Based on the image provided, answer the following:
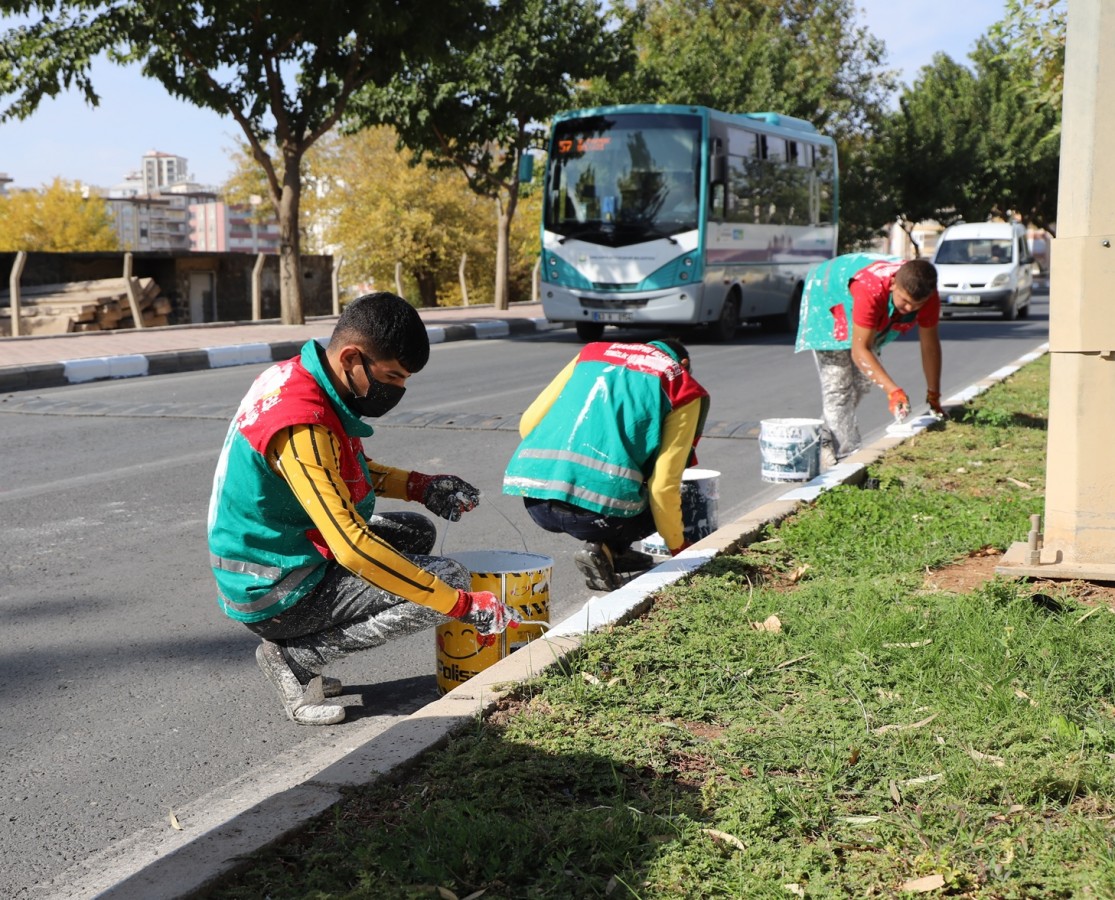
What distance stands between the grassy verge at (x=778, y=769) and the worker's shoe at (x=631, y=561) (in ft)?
2.75

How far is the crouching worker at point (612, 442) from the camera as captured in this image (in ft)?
16.2

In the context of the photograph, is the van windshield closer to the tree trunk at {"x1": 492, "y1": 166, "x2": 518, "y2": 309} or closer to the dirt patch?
the tree trunk at {"x1": 492, "y1": 166, "x2": 518, "y2": 309}

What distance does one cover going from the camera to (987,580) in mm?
4863

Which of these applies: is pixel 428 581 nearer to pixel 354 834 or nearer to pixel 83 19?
pixel 354 834

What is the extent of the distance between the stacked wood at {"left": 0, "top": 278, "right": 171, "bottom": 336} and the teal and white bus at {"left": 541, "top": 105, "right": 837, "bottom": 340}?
8.97m

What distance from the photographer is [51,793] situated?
3379 mm

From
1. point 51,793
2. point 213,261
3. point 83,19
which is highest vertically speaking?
point 83,19

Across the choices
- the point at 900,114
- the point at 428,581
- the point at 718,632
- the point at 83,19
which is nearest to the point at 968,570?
the point at 718,632

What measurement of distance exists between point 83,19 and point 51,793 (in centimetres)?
1718

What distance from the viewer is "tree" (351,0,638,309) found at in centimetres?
2473

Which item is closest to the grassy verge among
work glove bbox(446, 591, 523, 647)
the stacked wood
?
work glove bbox(446, 591, 523, 647)

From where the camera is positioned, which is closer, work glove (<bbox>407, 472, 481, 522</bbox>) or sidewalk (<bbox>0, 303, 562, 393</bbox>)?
work glove (<bbox>407, 472, 481, 522</bbox>)

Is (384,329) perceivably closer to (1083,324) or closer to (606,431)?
(606,431)

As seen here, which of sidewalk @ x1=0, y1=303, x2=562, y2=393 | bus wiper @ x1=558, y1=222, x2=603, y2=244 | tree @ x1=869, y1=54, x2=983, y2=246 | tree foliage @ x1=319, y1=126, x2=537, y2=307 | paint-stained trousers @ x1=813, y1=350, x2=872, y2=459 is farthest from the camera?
tree @ x1=869, y1=54, x2=983, y2=246
